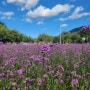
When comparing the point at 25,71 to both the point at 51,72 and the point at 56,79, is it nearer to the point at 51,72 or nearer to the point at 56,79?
the point at 51,72

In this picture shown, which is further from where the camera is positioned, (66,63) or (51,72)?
(66,63)

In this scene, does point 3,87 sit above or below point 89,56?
below

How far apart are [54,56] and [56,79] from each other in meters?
2.77

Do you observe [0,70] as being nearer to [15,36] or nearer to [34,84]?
[34,84]

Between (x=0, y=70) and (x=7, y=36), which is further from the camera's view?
(x=7, y=36)

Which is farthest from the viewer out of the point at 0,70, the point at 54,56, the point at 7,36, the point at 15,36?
the point at 15,36

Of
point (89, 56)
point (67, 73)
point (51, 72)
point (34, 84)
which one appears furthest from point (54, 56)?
point (34, 84)

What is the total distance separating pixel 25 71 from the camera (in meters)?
5.33

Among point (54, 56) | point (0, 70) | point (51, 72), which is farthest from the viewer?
point (54, 56)

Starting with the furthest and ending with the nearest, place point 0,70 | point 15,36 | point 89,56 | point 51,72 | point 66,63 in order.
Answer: point 15,36, point 89,56, point 66,63, point 0,70, point 51,72

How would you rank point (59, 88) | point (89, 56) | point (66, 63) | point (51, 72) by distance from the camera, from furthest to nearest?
point (89, 56) < point (66, 63) < point (51, 72) < point (59, 88)

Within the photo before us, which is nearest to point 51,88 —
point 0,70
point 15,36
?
point 0,70

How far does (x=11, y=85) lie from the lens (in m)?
4.61

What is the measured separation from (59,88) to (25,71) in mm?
1142
